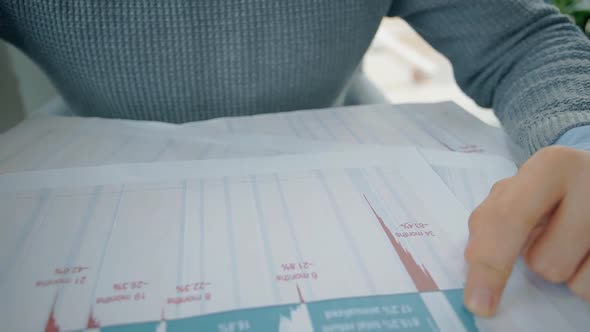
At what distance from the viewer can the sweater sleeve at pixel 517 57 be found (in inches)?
12.9

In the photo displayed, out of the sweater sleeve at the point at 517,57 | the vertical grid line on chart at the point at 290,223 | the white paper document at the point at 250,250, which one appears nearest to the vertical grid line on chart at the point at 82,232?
the white paper document at the point at 250,250

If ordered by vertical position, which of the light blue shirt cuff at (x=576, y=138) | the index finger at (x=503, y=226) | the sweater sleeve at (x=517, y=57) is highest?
the sweater sleeve at (x=517, y=57)

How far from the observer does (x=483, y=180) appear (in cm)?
30

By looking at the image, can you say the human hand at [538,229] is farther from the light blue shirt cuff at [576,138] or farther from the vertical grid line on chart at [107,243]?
the vertical grid line on chart at [107,243]

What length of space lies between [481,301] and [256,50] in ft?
0.97

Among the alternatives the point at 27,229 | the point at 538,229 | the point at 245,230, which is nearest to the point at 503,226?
the point at 538,229

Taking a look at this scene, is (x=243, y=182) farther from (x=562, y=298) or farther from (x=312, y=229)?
(x=562, y=298)

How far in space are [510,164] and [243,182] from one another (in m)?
0.19

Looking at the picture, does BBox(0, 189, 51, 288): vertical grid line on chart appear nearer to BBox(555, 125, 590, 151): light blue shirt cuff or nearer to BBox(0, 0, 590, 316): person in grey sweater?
BBox(0, 0, 590, 316): person in grey sweater

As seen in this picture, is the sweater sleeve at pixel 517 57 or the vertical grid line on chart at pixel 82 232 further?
the sweater sleeve at pixel 517 57

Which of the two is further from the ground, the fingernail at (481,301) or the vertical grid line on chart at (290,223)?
the fingernail at (481,301)

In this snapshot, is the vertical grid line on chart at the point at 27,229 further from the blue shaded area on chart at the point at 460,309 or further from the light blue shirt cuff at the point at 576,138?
the light blue shirt cuff at the point at 576,138

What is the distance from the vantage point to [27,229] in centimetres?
24

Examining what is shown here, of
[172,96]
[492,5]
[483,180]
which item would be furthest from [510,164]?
[172,96]
